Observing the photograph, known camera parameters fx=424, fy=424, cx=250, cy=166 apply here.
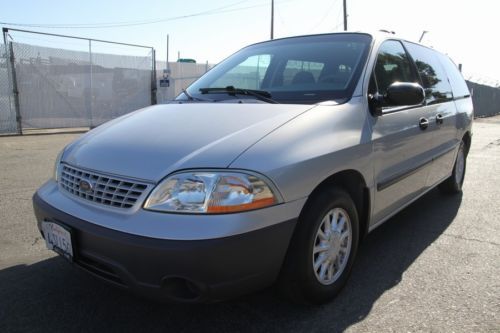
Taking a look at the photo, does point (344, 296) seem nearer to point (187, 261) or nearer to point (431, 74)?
point (187, 261)

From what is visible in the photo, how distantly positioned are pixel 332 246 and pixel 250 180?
0.83m

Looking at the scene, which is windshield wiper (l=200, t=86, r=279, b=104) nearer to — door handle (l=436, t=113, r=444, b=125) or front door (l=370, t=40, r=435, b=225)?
front door (l=370, t=40, r=435, b=225)

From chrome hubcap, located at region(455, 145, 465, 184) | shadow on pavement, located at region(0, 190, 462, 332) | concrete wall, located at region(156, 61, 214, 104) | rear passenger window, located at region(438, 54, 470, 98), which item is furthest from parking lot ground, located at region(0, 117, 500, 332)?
concrete wall, located at region(156, 61, 214, 104)

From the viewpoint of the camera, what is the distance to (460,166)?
5.29 metres

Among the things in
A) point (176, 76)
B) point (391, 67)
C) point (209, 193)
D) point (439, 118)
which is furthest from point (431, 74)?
point (176, 76)

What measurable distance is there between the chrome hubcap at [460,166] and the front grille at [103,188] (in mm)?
4242

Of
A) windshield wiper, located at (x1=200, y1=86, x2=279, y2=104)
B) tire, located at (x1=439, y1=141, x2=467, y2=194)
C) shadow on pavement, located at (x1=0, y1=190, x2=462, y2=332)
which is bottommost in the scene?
shadow on pavement, located at (x1=0, y1=190, x2=462, y2=332)

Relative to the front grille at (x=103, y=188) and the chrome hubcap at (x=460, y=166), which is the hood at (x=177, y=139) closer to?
the front grille at (x=103, y=188)

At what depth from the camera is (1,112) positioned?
10570mm

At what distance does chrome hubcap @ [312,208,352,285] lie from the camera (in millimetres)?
2467

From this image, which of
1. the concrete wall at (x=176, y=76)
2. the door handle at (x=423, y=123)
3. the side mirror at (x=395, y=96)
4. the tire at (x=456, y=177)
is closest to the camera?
the side mirror at (x=395, y=96)

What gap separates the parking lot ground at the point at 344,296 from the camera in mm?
2385

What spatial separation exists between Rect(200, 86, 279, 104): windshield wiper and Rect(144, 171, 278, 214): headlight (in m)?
0.92

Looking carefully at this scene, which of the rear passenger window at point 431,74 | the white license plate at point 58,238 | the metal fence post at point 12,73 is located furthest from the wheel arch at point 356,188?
the metal fence post at point 12,73
